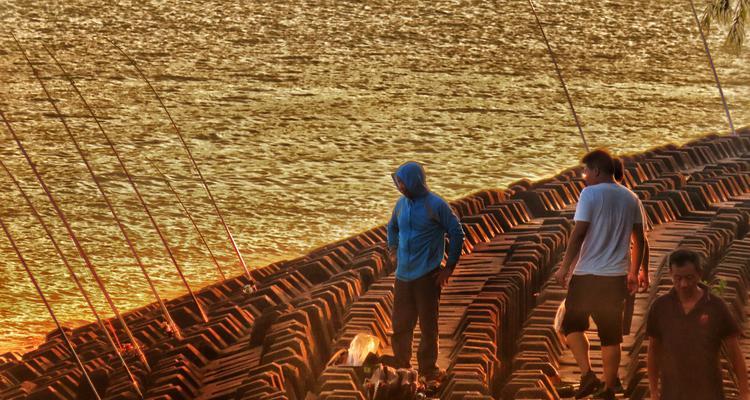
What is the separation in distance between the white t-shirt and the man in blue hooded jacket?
34.5 inches

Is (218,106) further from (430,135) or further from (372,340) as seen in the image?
(372,340)

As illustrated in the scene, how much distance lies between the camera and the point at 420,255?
363 inches

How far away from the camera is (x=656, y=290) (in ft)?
37.3

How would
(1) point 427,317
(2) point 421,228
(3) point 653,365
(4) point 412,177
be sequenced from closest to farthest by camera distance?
(3) point 653,365 < (4) point 412,177 < (2) point 421,228 < (1) point 427,317

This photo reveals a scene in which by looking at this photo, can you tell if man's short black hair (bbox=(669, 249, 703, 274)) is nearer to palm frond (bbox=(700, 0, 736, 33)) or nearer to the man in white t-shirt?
the man in white t-shirt

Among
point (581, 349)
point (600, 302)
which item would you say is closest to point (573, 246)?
point (600, 302)

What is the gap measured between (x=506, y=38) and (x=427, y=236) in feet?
Result: 151

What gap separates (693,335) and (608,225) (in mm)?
1573

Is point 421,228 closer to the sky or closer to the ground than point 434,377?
closer to the sky

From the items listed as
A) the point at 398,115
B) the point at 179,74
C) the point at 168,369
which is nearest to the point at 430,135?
the point at 398,115

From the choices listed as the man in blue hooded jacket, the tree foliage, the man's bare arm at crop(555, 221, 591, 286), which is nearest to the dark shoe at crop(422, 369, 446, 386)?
the man in blue hooded jacket

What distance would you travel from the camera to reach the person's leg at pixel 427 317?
9242 mm

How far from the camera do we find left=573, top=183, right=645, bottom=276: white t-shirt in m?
8.47

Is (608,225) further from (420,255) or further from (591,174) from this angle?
(420,255)
